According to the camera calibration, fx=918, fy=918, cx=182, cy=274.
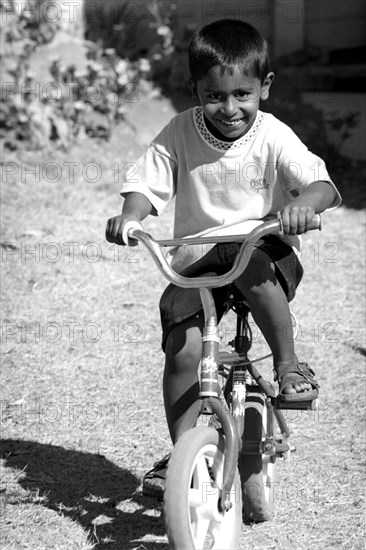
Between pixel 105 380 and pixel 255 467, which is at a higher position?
pixel 105 380

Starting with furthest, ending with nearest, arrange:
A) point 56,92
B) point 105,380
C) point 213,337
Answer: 1. point 56,92
2. point 105,380
3. point 213,337

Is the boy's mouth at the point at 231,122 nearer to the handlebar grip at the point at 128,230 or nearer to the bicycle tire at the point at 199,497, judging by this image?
the handlebar grip at the point at 128,230

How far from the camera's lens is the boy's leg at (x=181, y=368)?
2.85m

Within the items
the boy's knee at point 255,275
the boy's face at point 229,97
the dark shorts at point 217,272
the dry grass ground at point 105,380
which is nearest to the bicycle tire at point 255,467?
the dry grass ground at point 105,380

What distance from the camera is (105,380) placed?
4.47 m

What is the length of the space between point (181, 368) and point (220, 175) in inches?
24.5

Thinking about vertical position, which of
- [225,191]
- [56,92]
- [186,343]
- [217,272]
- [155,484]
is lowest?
[155,484]

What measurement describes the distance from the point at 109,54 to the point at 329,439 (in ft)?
17.6

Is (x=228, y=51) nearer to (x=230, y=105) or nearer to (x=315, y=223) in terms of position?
(x=230, y=105)

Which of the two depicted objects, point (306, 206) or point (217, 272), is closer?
point (306, 206)

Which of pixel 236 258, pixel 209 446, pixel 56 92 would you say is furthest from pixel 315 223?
pixel 56 92

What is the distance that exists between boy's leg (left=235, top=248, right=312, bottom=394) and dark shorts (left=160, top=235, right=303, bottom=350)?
5 centimetres

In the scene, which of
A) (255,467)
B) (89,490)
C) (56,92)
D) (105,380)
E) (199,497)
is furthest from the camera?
(56,92)

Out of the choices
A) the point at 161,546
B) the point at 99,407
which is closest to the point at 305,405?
the point at 161,546
